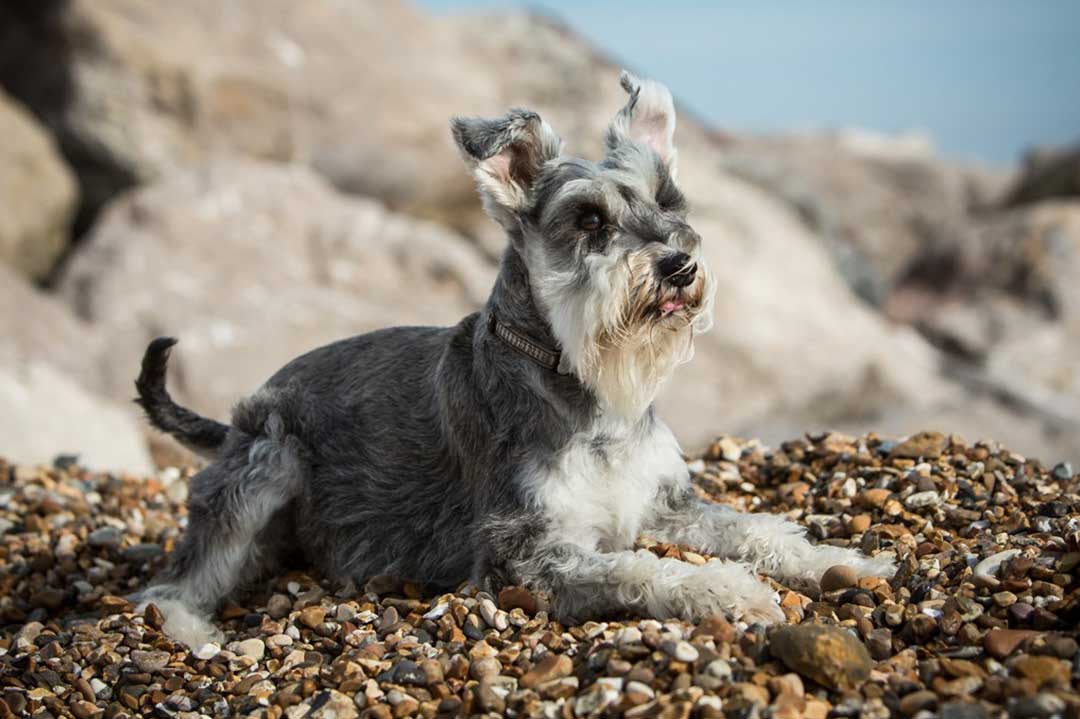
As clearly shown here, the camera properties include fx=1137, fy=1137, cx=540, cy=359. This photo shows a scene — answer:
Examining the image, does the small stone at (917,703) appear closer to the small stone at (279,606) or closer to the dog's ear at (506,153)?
the dog's ear at (506,153)

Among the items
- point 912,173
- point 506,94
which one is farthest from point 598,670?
point 912,173

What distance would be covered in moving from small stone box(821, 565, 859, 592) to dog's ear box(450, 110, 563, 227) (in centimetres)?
263

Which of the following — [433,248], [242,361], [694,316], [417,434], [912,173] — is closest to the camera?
[694,316]

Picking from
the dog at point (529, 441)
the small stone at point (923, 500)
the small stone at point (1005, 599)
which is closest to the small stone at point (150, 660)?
the dog at point (529, 441)

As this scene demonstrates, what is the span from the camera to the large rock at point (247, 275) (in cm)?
1351

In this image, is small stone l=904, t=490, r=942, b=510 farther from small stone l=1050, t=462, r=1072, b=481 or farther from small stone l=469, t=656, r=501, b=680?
small stone l=469, t=656, r=501, b=680

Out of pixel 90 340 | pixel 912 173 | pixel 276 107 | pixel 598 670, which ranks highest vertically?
pixel 912 173

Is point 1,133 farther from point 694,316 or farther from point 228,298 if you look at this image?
point 694,316

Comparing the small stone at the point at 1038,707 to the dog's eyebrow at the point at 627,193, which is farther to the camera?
the dog's eyebrow at the point at 627,193

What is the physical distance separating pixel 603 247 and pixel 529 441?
1138 mm

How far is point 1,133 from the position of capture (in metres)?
16.9

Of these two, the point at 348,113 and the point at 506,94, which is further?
the point at 506,94

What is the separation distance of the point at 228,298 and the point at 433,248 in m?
2.88

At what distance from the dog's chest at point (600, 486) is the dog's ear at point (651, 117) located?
1.82 m
